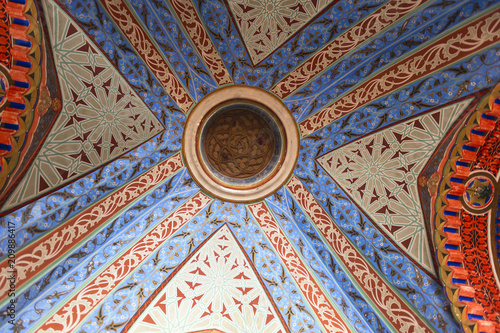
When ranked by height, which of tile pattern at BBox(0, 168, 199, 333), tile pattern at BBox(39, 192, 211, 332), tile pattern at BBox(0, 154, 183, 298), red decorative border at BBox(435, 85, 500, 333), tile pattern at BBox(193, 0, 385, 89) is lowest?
red decorative border at BBox(435, 85, 500, 333)

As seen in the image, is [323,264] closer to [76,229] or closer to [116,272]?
[116,272]

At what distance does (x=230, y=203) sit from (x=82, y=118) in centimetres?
249

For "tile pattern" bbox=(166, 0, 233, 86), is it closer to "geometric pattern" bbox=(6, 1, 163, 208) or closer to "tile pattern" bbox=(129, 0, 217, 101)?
"tile pattern" bbox=(129, 0, 217, 101)

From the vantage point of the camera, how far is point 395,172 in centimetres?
524

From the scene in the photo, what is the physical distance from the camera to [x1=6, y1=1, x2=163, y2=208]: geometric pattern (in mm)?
4445

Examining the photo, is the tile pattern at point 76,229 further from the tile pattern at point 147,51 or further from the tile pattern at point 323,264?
the tile pattern at point 323,264

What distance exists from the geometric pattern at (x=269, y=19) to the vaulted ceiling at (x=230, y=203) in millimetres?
20

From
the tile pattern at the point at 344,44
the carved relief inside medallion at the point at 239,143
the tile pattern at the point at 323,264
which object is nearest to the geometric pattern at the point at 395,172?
the tile pattern at the point at 323,264

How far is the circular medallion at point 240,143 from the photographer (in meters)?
5.46

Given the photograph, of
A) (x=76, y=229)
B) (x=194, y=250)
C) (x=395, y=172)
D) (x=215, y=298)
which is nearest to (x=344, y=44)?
(x=395, y=172)

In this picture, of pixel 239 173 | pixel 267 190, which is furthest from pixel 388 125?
pixel 239 173

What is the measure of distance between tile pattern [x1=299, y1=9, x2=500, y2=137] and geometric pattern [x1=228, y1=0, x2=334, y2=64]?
1.25 meters

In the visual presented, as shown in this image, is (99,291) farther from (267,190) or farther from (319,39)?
(319,39)

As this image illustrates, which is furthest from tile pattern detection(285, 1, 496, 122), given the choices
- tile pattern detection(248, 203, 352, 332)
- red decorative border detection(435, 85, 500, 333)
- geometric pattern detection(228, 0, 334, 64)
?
tile pattern detection(248, 203, 352, 332)
